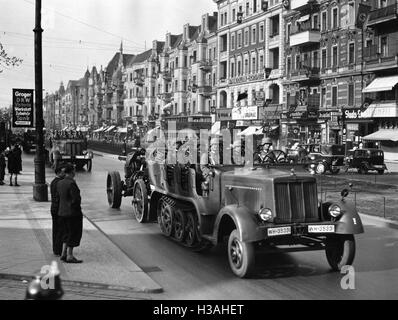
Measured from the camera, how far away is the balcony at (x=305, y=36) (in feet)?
156

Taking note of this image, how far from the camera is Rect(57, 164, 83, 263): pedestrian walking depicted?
27.5ft

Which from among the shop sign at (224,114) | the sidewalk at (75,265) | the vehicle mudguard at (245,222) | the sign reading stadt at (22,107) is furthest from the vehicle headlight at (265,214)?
A: the shop sign at (224,114)

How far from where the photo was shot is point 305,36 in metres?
47.9

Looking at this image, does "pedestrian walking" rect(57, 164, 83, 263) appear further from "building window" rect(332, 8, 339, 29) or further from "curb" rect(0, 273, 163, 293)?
"building window" rect(332, 8, 339, 29)

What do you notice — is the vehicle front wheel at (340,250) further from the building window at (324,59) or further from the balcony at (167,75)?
the balcony at (167,75)

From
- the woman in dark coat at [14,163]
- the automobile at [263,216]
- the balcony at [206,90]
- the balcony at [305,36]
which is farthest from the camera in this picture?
the balcony at [206,90]

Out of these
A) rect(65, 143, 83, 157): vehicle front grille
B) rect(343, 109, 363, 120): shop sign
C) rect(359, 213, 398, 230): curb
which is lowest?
rect(359, 213, 398, 230): curb

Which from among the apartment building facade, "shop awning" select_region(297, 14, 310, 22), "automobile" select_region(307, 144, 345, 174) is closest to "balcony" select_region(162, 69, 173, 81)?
the apartment building facade

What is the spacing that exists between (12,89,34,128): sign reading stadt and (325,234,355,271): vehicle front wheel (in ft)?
36.6

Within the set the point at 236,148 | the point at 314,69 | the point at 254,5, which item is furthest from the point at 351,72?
the point at 236,148

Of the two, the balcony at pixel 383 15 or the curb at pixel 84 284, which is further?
the balcony at pixel 383 15

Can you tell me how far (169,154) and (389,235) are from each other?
5035 mm

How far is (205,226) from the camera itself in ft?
30.5

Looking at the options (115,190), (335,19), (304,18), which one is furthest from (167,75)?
(115,190)
